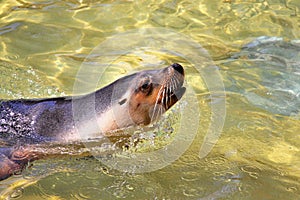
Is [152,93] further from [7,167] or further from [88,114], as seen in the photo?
[7,167]

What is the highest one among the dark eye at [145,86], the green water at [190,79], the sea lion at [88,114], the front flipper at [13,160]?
the dark eye at [145,86]

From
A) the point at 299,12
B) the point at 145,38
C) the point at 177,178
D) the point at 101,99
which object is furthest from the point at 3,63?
the point at 299,12

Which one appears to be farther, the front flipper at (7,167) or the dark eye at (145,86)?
the dark eye at (145,86)

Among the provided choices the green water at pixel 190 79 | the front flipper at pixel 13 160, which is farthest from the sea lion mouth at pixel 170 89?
the front flipper at pixel 13 160

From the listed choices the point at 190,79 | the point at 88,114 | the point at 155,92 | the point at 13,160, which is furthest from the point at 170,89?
the point at 190,79

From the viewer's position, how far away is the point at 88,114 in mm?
3908

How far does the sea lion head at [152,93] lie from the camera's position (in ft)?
12.3

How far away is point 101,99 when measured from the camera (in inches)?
154

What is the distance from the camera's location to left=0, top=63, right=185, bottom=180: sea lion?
3771mm

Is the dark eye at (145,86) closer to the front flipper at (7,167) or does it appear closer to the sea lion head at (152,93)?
the sea lion head at (152,93)

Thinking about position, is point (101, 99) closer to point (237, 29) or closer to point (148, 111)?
point (148, 111)

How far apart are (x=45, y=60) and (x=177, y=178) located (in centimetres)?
264

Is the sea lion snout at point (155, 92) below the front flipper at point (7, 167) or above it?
above

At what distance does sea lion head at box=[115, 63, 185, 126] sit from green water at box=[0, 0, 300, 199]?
43 cm
